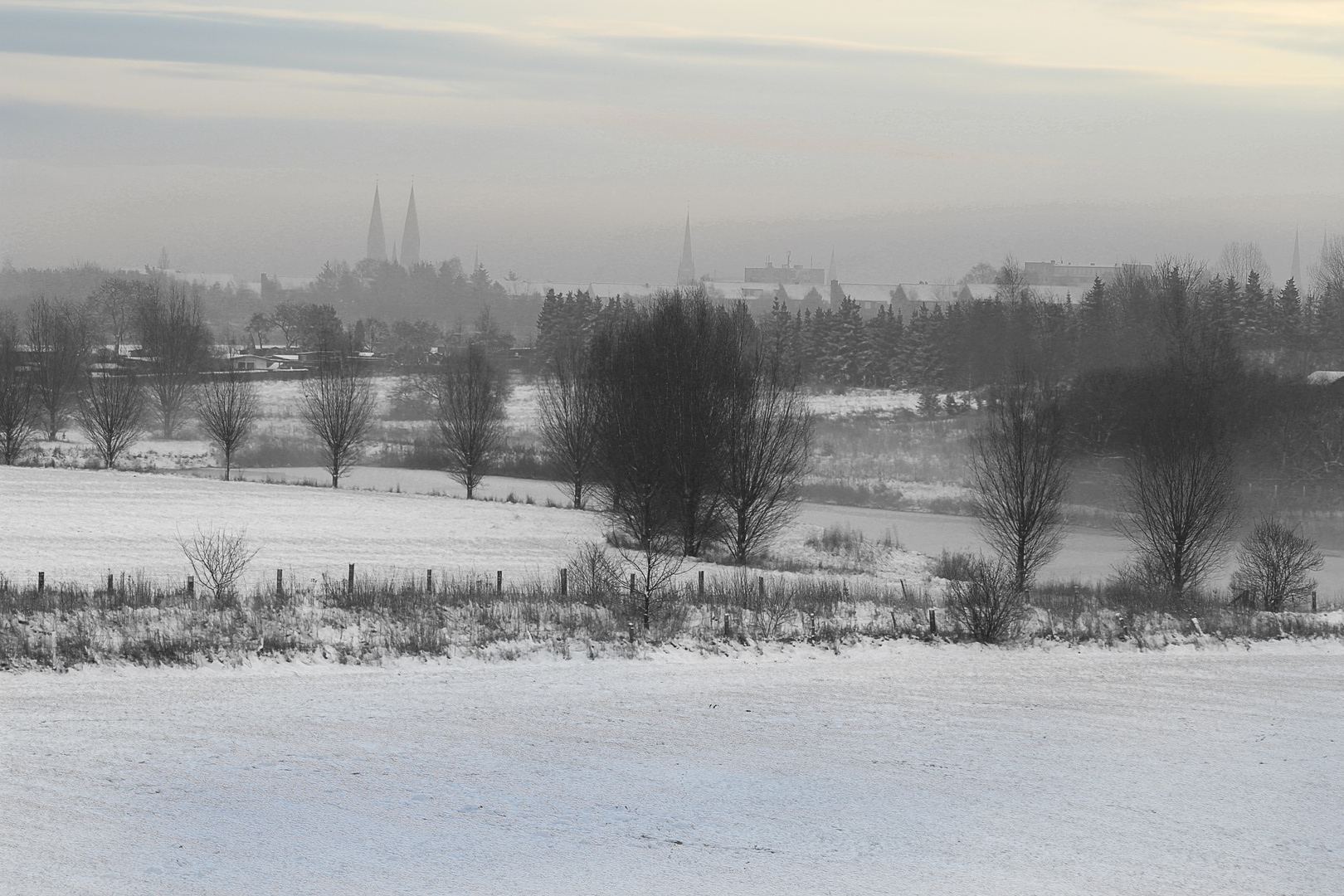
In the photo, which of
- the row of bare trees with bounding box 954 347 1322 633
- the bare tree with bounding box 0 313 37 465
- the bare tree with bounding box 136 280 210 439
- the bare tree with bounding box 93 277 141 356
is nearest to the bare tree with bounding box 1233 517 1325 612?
the row of bare trees with bounding box 954 347 1322 633

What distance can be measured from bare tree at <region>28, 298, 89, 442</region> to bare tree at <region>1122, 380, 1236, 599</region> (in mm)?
58065

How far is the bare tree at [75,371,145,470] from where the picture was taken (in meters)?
54.6

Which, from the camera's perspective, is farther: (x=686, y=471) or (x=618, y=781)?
(x=686, y=471)

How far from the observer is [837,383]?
288 ft

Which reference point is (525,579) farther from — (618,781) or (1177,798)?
(1177,798)

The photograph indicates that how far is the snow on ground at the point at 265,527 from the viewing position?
2989cm

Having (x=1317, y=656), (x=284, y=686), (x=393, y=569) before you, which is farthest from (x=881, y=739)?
(x=393, y=569)

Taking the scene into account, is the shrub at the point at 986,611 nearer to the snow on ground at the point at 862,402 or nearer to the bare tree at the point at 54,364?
the snow on ground at the point at 862,402

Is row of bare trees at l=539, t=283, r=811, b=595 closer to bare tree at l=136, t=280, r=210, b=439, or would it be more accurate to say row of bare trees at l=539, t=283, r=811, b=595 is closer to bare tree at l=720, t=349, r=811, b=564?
bare tree at l=720, t=349, r=811, b=564

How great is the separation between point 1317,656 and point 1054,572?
1661 cm

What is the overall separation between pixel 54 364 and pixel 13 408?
16.9 meters

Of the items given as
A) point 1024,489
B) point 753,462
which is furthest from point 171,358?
point 1024,489

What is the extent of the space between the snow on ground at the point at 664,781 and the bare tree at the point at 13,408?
141ft

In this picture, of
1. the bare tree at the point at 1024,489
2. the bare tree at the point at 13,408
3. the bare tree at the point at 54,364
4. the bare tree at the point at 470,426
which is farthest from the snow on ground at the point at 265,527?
the bare tree at the point at 54,364
